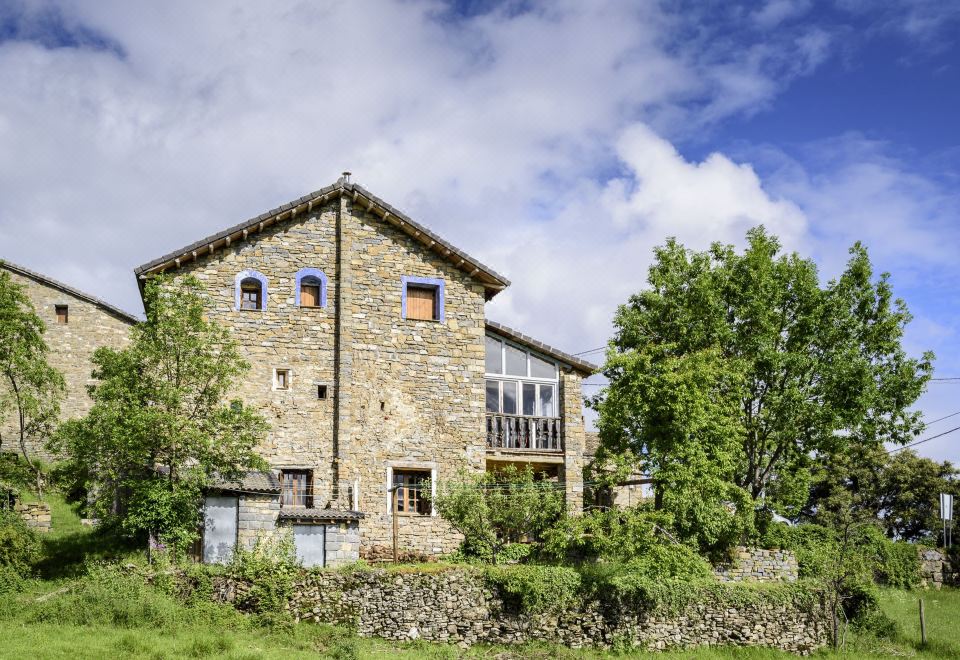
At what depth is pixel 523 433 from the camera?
31.4 m

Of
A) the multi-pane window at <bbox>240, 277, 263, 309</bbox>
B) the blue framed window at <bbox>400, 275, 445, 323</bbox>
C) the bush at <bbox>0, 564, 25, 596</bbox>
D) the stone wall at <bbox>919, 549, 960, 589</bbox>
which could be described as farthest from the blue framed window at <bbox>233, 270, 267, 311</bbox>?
the stone wall at <bbox>919, 549, 960, 589</bbox>

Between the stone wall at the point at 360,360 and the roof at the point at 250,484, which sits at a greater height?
the stone wall at the point at 360,360

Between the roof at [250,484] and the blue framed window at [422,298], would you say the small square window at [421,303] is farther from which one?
the roof at [250,484]

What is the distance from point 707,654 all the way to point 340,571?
9.97m

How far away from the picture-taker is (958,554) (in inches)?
1655

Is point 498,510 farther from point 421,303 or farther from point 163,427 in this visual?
point 163,427

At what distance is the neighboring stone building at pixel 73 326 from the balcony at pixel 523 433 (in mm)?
16033

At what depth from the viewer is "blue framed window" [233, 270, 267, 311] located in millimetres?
28531

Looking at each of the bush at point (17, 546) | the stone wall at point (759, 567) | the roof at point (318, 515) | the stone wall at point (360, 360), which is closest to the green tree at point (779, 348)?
the stone wall at point (759, 567)

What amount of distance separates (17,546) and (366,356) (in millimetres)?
10676

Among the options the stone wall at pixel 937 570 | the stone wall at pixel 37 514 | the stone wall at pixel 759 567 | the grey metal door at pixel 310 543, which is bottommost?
the stone wall at pixel 937 570

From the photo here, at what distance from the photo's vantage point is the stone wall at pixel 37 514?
2658cm

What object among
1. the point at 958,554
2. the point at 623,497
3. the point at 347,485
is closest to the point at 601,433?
the point at 347,485

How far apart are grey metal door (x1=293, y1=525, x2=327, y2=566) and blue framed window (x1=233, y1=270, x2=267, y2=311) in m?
7.51
